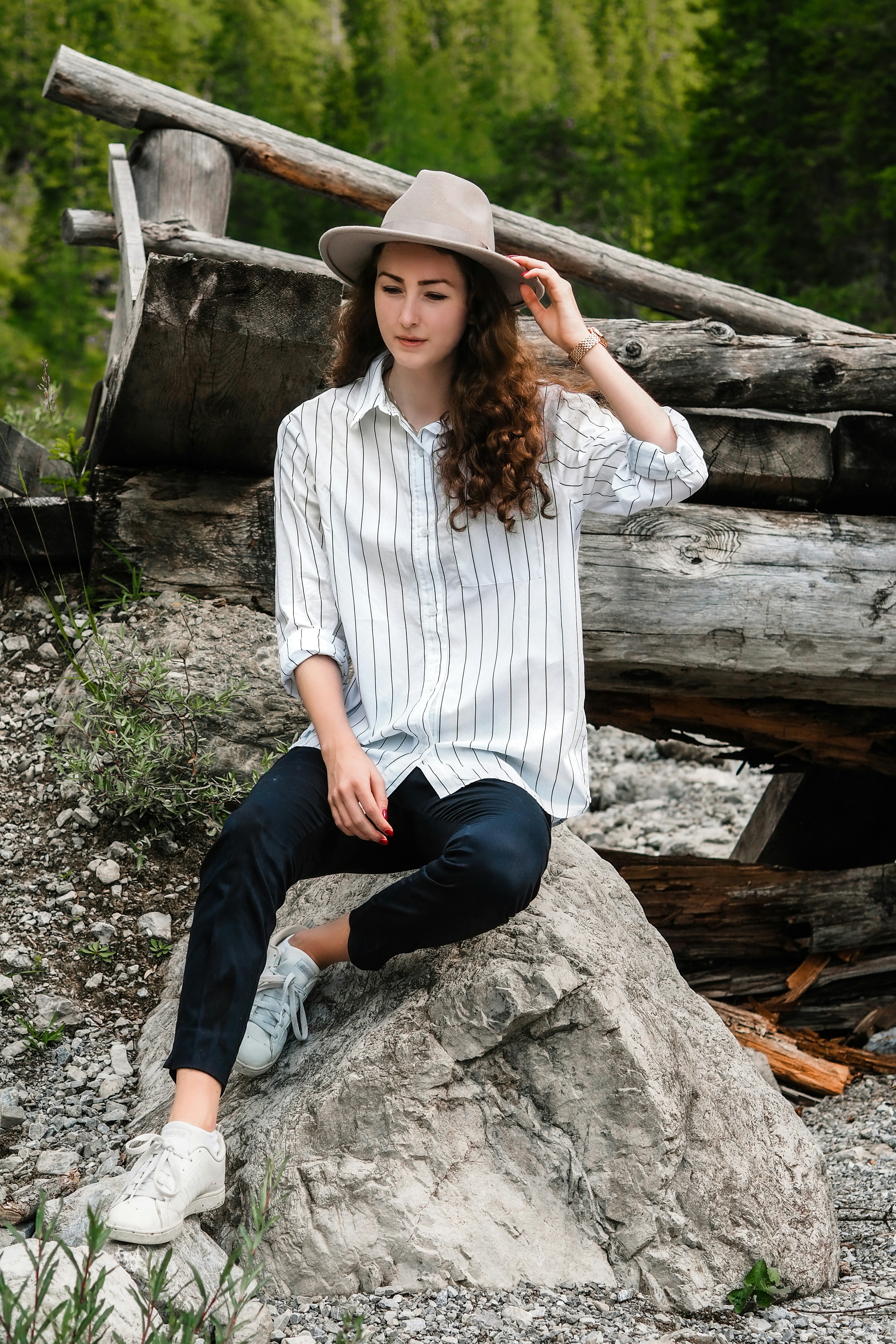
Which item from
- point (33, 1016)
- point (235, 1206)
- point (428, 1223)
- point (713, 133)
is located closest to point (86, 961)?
point (33, 1016)

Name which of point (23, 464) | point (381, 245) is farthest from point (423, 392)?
point (23, 464)

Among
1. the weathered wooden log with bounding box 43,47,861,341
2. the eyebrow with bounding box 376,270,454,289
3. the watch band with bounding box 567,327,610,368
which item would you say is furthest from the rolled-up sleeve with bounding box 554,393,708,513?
the weathered wooden log with bounding box 43,47,861,341

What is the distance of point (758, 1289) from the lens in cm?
230

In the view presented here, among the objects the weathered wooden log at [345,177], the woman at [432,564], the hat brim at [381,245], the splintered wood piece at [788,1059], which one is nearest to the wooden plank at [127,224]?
the weathered wooden log at [345,177]

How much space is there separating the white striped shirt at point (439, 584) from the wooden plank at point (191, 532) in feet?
4.16

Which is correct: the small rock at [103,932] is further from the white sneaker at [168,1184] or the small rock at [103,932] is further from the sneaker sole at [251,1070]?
the white sneaker at [168,1184]

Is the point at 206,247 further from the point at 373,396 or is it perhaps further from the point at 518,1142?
the point at 518,1142

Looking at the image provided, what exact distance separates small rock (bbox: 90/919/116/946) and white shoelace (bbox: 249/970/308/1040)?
33.3 inches

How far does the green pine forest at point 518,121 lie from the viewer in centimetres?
1731

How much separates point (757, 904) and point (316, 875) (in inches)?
91.0

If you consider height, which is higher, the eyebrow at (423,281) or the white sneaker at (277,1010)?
the eyebrow at (423,281)

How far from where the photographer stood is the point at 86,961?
3135 mm

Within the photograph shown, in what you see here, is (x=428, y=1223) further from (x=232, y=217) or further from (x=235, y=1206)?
(x=232, y=217)

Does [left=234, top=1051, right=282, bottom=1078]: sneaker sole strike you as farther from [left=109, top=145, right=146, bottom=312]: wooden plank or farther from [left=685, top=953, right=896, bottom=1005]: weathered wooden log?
A: [left=109, top=145, right=146, bottom=312]: wooden plank
